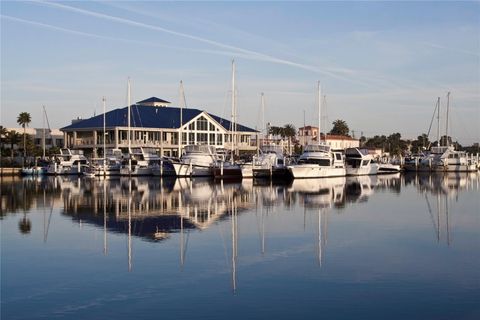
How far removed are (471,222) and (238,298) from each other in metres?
19.2

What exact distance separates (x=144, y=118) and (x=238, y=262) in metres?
80.6

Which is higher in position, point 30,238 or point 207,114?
point 207,114

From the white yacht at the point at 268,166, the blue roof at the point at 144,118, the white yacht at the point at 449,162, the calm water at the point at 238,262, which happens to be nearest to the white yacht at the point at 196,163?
the white yacht at the point at 268,166

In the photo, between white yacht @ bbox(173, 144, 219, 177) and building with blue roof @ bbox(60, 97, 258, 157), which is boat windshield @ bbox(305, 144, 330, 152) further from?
building with blue roof @ bbox(60, 97, 258, 157)

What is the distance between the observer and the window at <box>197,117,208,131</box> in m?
99.7

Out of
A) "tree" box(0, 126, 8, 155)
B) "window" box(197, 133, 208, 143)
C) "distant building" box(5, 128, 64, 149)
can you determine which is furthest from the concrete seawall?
"distant building" box(5, 128, 64, 149)

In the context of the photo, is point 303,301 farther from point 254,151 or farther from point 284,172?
point 254,151

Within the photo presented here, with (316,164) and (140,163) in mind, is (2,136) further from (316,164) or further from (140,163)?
(316,164)

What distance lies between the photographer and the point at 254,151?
11056 centimetres

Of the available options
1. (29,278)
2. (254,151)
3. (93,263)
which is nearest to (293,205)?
(93,263)

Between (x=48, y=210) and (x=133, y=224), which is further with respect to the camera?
(x=48, y=210)

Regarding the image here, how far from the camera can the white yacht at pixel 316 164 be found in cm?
6719

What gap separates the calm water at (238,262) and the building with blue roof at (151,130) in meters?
57.2

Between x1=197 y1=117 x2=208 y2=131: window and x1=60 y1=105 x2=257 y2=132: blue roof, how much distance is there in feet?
3.67
